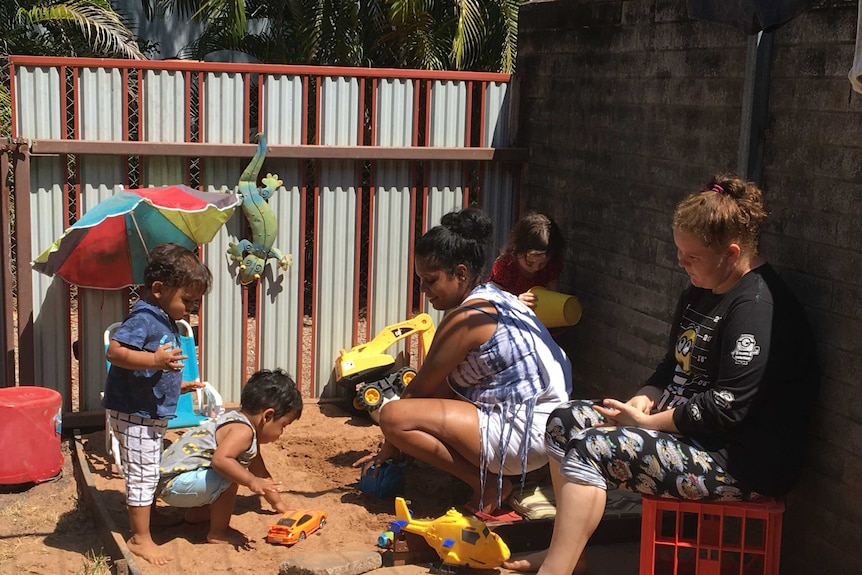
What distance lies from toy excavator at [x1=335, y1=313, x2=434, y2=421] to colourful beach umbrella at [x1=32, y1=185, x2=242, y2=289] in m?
1.34

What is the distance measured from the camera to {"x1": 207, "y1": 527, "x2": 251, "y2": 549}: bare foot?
187 inches

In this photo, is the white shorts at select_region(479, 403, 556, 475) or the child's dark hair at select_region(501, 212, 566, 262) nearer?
the white shorts at select_region(479, 403, 556, 475)

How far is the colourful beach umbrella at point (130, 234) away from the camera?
5.61 metres

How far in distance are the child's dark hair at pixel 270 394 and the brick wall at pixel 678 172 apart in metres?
1.97

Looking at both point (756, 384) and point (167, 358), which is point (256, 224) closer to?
point (167, 358)

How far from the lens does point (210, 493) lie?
15.4ft

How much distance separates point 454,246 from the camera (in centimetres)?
480

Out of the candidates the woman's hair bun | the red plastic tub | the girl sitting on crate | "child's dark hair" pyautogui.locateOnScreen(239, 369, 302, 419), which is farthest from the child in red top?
the red plastic tub

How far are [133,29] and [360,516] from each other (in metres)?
11.6

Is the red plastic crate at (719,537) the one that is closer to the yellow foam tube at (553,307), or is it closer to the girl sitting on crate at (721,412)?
the girl sitting on crate at (721,412)

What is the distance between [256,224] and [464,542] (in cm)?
289

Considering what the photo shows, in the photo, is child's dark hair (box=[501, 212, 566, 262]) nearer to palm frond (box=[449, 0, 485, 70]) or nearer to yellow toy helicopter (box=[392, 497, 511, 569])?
yellow toy helicopter (box=[392, 497, 511, 569])

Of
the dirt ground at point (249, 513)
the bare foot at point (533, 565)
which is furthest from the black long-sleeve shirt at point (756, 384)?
the dirt ground at point (249, 513)

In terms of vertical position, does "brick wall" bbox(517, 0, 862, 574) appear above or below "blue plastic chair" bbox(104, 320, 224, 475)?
above
